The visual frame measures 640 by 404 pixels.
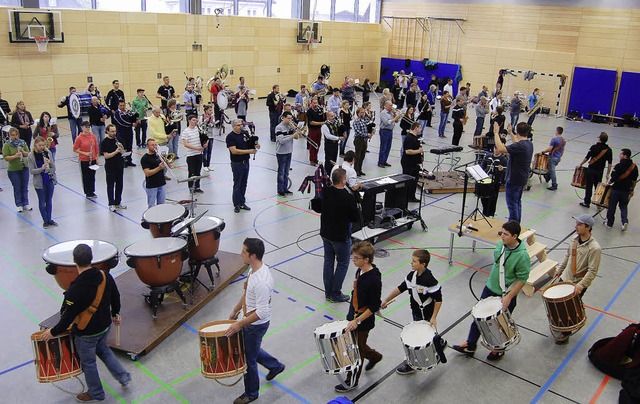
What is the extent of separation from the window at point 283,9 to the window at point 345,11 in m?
4.12

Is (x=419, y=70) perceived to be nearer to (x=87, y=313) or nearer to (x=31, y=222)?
(x=31, y=222)

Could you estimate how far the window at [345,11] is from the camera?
32.9 m

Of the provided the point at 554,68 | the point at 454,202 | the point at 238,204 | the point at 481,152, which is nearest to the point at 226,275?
the point at 238,204

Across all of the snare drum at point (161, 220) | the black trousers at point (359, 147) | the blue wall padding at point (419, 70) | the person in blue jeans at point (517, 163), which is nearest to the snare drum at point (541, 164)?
the black trousers at point (359, 147)

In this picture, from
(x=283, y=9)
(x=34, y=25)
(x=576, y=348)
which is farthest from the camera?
(x=283, y=9)

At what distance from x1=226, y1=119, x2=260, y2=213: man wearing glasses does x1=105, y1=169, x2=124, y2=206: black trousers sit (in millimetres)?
2356

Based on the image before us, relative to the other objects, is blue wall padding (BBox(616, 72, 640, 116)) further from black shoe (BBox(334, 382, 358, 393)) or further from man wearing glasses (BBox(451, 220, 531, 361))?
black shoe (BBox(334, 382, 358, 393))

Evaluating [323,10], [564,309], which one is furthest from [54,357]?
[323,10]

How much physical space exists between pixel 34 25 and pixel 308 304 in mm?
16828

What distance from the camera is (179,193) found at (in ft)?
42.1

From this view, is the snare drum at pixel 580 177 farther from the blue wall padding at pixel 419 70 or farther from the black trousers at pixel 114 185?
the blue wall padding at pixel 419 70

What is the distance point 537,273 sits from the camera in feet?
28.7

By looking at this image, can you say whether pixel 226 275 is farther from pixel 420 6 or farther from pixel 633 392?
pixel 420 6

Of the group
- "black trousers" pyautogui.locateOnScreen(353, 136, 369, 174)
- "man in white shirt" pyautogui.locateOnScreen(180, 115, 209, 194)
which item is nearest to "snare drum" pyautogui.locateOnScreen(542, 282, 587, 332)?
"man in white shirt" pyautogui.locateOnScreen(180, 115, 209, 194)
